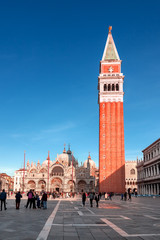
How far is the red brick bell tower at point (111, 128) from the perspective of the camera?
61.8 meters

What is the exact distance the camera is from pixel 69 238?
743 cm

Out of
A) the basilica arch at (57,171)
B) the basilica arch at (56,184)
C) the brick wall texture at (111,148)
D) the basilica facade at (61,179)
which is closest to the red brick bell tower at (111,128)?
the brick wall texture at (111,148)

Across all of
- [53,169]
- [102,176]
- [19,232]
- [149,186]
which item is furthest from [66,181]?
[19,232]

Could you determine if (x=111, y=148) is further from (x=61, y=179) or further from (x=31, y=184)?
(x=31, y=184)

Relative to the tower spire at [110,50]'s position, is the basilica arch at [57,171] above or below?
below

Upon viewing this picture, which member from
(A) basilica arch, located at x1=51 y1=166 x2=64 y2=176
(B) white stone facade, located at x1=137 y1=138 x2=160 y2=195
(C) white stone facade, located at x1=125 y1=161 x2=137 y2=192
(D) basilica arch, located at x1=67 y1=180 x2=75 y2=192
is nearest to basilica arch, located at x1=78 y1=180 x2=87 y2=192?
(D) basilica arch, located at x1=67 y1=180 x2=75 y2=192

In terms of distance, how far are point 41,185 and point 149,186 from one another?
42.5 meters

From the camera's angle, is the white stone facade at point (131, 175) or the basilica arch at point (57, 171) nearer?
the white stone facade at point (131, 175)

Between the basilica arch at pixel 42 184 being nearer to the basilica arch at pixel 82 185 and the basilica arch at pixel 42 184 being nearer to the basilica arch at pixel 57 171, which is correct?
the basilica arch at pixel 57 171

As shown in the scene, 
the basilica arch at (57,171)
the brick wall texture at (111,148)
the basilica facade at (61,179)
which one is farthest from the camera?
the basilica arch at (57,171)

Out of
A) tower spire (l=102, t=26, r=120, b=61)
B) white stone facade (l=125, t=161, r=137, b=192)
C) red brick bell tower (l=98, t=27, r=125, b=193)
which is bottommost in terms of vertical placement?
white stone facade (l=125, t=161, r=137, b=192)

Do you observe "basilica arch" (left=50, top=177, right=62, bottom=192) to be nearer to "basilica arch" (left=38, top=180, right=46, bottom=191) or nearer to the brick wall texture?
"basilica arch" (left=38, top=180, right=46, bottom=191)

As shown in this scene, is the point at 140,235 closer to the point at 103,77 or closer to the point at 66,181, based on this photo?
the point at 103,77

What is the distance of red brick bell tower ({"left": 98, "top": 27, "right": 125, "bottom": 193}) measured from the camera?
61.8 m
